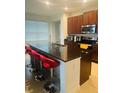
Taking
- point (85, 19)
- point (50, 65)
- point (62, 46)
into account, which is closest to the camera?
point (50, 65)

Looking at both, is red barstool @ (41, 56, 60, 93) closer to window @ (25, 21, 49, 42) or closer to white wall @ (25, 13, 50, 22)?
window @ (25, 21, 49, 42)

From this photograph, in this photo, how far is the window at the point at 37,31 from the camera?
A: 227 inches

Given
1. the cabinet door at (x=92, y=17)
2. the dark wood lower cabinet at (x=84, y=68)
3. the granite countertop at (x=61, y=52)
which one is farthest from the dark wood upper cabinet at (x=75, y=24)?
the dark wood lower cabinet at (x=84, y=68)

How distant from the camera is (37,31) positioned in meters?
6.37

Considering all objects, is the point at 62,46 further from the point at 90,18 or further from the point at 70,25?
the point at 70,25

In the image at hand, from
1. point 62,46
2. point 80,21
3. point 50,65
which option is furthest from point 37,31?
point 50,65

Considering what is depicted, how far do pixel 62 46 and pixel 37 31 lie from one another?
287 centimetres

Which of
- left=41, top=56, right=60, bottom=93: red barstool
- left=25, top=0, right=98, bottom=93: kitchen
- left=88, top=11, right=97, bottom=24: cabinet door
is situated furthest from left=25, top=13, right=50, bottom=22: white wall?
left=41, top=56, right=60, bottom=93: red barstool

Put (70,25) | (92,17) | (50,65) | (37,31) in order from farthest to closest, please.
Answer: (37,31)
(70,25)
(92,17)
(50,65)

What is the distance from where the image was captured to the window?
5.76 metres

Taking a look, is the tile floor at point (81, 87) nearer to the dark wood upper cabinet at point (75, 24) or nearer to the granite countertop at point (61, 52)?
the granite countertop at point (61, 52)
